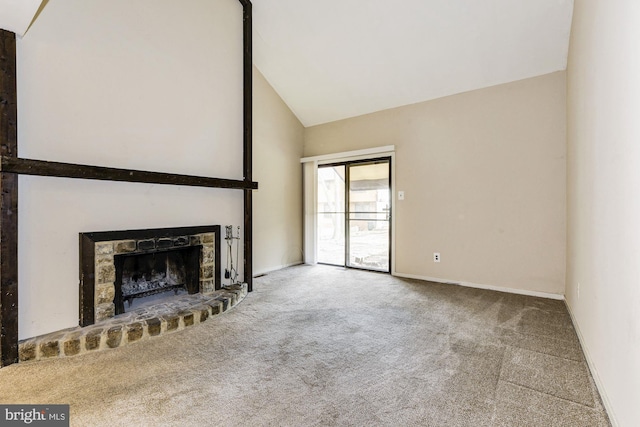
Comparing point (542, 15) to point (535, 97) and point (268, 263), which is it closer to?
point (535, 97)

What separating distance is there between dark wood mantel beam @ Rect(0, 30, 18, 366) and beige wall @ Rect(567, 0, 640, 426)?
11.7 feet

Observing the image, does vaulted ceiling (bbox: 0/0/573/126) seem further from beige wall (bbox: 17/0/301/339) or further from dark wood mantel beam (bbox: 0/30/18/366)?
dark wood mantel beam (bbox: 0/30/18/366)

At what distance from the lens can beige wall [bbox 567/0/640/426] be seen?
127cm

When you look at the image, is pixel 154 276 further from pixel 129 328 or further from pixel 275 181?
pixel 275 181

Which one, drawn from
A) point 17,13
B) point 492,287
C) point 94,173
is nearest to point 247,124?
point 94,173

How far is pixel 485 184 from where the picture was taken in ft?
12.8

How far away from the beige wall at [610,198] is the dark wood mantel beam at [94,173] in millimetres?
3275

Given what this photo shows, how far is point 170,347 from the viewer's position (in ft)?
7.81

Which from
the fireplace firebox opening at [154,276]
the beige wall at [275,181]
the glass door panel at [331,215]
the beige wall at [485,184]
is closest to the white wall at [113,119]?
the fireplace firebox opening at [154,276]

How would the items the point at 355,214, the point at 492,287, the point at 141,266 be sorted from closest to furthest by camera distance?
the point at 141,266 < the point at 492,287 < the point at 355,214

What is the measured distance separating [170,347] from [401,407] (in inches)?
70.7

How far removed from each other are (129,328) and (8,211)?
120cm

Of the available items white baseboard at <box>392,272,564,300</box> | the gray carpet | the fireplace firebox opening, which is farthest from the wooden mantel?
white baseboard at <box>392,272,564,300</box>

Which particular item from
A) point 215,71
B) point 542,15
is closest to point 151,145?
point 215,71
